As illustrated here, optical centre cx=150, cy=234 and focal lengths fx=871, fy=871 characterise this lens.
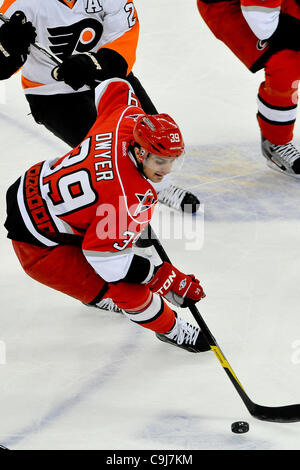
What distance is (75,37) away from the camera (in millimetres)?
3408

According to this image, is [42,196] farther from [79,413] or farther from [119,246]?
[79,413]

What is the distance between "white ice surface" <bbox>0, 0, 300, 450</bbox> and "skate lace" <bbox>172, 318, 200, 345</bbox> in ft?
0.20

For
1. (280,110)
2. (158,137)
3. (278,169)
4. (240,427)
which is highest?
(158,137)

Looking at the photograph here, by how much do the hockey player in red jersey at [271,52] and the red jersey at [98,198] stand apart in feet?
3.65

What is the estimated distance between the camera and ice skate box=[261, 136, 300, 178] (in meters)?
3.90

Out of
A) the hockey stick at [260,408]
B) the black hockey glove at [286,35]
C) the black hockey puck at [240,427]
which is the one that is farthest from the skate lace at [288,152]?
the black hockey puck at [240,427]

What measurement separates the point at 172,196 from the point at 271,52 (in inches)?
29.7

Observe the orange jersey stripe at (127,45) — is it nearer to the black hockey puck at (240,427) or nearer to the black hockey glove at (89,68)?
the black hockey glove at (89,68)

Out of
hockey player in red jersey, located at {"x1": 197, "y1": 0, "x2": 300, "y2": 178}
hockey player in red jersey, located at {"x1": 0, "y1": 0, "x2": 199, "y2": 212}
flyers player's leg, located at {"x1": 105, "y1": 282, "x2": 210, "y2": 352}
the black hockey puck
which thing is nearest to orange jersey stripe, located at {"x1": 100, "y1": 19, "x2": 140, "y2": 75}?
hockey player in red jersey, located at {"x1": 0, "y1": 0, "x2": 199, "y2": 212}

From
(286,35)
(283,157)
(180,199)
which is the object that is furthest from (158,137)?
(283,157)

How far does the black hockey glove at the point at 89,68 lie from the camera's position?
122 inches

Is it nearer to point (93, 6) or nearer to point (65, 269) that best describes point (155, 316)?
point (65, 269)

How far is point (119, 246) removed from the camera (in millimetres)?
2545

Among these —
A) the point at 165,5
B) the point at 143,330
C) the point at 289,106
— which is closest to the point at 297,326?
the point at 143,330
